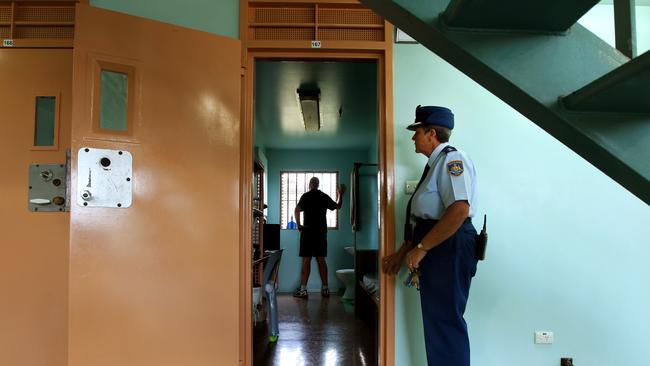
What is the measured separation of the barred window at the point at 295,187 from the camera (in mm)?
7145

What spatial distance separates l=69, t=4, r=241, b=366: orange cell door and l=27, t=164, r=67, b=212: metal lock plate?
0.65 m

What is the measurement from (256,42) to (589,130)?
1838 millimetres

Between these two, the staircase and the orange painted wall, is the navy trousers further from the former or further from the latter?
the orange painted wall

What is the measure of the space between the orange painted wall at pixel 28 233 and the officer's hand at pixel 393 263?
165 cm

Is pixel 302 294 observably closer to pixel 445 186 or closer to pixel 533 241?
pixel 533 241

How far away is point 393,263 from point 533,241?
82 cm

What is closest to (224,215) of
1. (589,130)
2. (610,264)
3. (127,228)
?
(127,228)

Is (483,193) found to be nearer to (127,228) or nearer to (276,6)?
(276,6)

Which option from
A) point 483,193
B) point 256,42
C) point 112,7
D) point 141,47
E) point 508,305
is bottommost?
point 508,305

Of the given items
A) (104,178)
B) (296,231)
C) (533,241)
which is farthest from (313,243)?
(104,178)

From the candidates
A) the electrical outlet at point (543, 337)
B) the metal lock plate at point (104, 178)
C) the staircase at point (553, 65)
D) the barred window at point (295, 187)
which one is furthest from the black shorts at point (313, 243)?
the staircase at point (553, 65)

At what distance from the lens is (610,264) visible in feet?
8.16

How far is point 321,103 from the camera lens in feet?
15.3

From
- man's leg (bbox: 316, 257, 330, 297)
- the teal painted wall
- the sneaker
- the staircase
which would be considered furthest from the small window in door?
the teal painted wall
